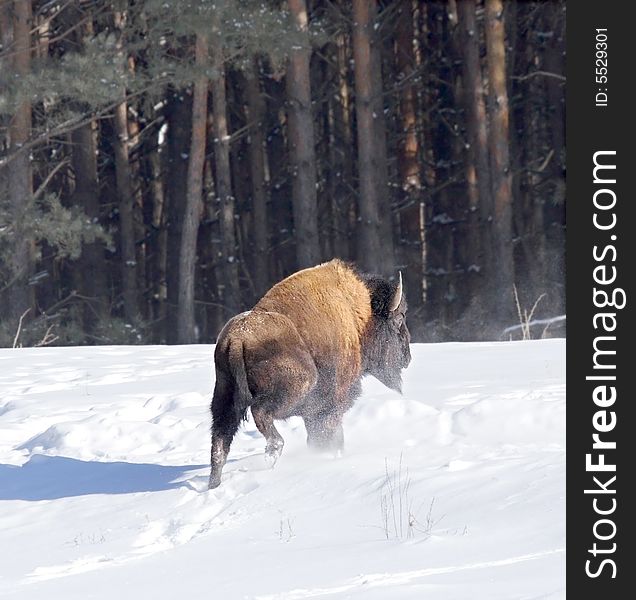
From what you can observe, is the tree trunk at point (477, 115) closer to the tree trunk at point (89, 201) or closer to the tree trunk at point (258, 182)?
the tree trunk at point (258, 182)

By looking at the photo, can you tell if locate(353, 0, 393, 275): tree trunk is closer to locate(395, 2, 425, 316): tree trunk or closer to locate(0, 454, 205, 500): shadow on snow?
locate(395, 2, 425, 316): tree trunk

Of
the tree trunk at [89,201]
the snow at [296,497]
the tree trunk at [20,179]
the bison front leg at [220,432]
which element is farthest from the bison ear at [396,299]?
the tree trunk at [89,201]

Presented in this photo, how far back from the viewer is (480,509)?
548 centimetres

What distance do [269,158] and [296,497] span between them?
24.8 meters

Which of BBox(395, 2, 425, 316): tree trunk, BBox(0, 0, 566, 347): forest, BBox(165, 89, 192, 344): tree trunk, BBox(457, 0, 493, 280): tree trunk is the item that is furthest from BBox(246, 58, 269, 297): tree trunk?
BBox(457, 0, 493, 280): tree trunk

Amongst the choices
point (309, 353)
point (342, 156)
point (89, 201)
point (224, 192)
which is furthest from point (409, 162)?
point (309, 353)

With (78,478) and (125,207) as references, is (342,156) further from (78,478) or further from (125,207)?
(78,478)

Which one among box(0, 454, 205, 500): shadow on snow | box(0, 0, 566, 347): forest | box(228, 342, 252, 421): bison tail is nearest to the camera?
box(228, 342, 252, 421): bison tail

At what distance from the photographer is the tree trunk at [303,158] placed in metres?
21.7

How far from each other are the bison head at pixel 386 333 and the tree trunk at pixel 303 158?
14.2m

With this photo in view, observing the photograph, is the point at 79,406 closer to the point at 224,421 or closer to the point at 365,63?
the point at 224,421

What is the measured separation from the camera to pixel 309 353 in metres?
6.82

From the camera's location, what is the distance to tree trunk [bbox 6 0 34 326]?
19.8 meters

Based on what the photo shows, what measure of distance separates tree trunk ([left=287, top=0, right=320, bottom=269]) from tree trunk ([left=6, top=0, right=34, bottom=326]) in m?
4.65
